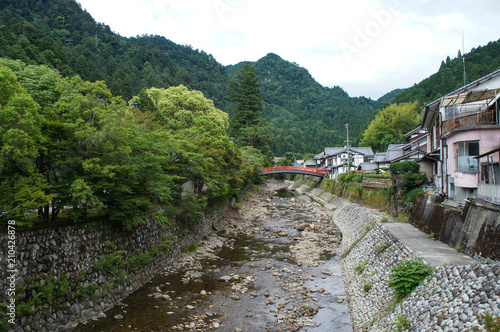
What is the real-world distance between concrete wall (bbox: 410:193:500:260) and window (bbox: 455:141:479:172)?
10.2ft

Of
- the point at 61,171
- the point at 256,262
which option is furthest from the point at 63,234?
the point at 256,262

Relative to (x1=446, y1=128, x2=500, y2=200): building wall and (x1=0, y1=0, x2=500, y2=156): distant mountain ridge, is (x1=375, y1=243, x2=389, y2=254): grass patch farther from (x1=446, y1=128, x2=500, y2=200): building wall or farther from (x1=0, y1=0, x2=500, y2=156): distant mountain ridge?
(x1=0, y1=0, x2=500, y2=156): distant mountain ridge

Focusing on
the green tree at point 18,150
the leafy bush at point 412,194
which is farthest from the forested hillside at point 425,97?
the green tree at point 18,150

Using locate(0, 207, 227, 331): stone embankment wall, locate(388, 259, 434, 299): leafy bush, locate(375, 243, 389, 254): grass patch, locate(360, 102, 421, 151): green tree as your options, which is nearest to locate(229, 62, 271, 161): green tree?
locate(360, 102, 421, 151): green tree

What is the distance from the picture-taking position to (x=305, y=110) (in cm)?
15525

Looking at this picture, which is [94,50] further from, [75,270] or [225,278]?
[75,270]

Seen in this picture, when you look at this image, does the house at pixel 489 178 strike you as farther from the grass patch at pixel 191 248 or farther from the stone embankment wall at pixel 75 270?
the grass patch at pixel 191 248

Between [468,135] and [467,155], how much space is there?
3.57ft

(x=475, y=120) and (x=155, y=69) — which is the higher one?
(x=155, y=69)

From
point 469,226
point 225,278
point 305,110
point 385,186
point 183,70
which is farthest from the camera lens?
point 305,110

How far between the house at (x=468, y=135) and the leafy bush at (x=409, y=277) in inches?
319

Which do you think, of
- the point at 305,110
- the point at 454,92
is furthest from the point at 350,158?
the point at 305,110

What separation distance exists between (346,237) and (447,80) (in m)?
57.8

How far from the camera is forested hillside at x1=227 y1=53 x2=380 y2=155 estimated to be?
11781cm
